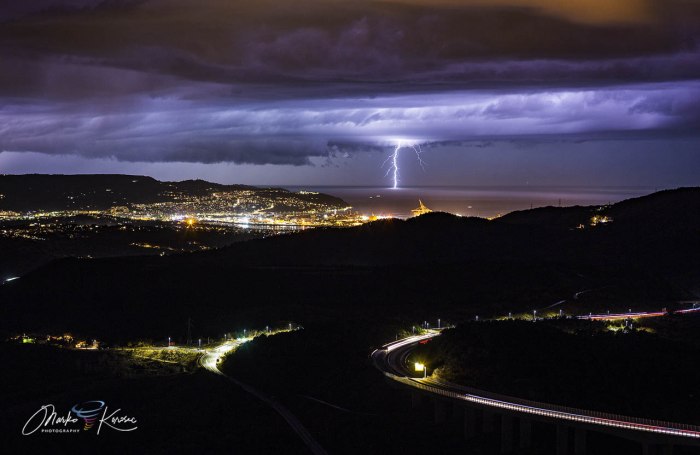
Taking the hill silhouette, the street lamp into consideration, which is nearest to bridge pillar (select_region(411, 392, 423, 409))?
the street lamp

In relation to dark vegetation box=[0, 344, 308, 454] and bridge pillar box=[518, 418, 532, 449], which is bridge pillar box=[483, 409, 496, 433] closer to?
bridge pillar box=[518, 418, 532, 449]

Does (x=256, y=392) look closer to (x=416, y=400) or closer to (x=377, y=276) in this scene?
(x=416, y=400)

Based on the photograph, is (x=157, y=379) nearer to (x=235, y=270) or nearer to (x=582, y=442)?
(x=582, y=442)

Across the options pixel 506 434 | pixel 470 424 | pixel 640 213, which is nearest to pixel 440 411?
pixel 470 424

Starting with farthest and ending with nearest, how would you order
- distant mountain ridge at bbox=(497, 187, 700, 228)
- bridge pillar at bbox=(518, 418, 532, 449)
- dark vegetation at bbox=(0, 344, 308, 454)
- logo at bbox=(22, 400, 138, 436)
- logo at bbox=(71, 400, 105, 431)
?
1. distant mountain ridge at bbox=(497, 187, 700, 228)
2. logo at bbox=(71, 400, 105, 431)
3. logo at bbox=(22, 400, 138, 436)
4. dark vegetation at bbox=(0, 344, 308, 454)
5. bridge pillar at bbox=(518, 418, 532, 449)

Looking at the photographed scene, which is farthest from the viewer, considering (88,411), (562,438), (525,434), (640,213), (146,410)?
(640,213)

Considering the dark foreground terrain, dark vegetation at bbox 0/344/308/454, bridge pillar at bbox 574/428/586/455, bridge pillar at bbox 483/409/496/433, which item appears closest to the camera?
bridge pillar at bbox 574/428/586/455
